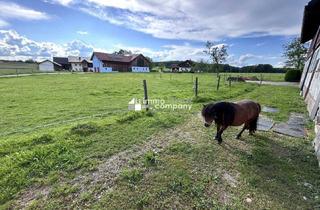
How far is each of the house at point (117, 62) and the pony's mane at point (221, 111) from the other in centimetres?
4936

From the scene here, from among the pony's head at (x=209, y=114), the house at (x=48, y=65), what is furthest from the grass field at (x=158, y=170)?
the house at (x=48, y=65)

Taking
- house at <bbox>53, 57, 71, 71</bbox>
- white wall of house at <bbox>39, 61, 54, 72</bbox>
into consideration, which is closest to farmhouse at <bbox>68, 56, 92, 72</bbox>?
house at <bbox>53, 57, 71, 71</bbox>

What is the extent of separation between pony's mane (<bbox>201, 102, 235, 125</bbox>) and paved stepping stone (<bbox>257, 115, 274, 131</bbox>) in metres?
1.83

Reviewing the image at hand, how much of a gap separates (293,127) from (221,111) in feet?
10.0

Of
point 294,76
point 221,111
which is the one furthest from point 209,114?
point 294,76

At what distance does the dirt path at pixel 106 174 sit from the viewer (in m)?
2.60

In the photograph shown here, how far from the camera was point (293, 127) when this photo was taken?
5375mm

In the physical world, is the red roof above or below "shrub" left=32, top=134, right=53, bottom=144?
above

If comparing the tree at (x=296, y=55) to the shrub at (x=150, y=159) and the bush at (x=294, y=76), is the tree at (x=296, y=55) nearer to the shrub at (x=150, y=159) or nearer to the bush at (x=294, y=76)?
the bush at (x=294, y=76)

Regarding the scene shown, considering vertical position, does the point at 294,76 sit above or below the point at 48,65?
below

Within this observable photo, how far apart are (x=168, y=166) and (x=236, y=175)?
1182mm

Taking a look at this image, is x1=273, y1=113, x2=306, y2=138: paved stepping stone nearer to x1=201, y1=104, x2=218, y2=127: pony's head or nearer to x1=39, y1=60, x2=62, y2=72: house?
x1=201, y1=104, x2=218, y2=127: pony's head

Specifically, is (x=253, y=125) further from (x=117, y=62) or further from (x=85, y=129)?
(x=117, y=62)

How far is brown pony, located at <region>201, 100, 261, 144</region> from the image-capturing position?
3898 millimetres
